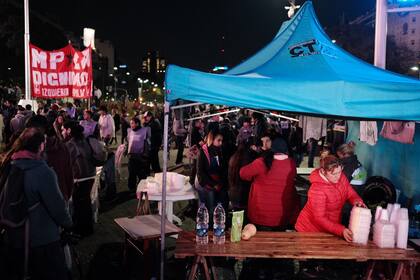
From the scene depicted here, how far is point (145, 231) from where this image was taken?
18.2 feet

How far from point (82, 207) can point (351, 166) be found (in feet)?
15.6

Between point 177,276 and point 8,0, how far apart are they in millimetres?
34777

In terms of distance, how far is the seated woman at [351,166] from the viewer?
26.3 feet

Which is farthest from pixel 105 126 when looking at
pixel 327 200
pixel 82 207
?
pixel 327 200

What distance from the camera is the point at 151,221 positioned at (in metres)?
6.09

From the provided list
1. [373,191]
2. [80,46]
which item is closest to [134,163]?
[373,191]

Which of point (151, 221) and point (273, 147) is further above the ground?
point (273, 147)

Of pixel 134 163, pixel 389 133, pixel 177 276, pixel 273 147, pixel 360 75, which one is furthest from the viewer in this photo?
pixel 134 163

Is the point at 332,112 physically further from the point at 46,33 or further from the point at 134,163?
the point at 46,33

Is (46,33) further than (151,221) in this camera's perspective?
Yes

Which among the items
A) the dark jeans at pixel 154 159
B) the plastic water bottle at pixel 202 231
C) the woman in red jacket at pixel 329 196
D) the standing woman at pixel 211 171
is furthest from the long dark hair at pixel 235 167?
the dark jeans at pixel 154 159

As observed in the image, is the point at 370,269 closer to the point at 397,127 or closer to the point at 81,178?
the point at 397,127

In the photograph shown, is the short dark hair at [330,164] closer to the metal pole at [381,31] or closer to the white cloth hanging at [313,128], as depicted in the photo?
the metal pole at [381,31]

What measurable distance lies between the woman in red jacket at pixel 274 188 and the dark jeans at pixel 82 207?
3.07 m
